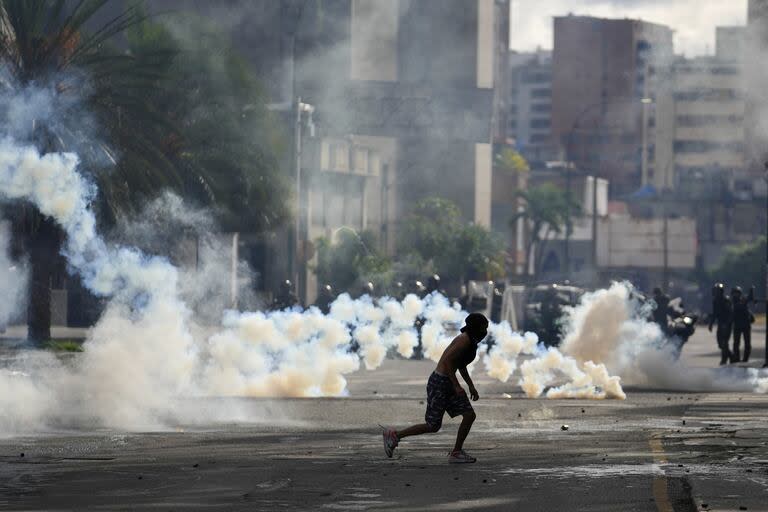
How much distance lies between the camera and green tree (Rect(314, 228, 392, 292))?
6375cm

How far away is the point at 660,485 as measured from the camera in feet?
44.8

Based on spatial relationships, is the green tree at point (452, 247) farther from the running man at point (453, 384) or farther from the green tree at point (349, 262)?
the running man at point (453, 384)

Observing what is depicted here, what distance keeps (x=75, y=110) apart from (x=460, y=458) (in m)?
21.9

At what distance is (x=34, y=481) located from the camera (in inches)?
550

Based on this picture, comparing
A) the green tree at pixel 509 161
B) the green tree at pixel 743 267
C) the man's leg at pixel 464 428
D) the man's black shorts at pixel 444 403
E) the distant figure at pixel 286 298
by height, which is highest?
the green tree at pixel 509 161

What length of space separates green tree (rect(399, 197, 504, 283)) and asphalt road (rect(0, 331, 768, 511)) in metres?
67.8

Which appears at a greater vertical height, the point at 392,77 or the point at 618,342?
the point at 392,77

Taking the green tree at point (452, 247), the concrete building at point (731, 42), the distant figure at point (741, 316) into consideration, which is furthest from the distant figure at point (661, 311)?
the green tree at point (452, 247)

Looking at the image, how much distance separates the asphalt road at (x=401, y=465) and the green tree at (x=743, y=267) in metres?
103

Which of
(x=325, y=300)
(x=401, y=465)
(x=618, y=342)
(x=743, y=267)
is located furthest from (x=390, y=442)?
(x=743, y=267)

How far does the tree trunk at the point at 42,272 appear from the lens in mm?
37094

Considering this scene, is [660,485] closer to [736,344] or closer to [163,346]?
[163,346]

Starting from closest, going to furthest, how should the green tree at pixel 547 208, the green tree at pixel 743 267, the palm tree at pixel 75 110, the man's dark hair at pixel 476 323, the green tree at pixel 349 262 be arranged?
the man's dark hair at pixel 476 323 < the palm tree at pixel 75 110 < the green tree at pixel 349 262 < the green tree at pixel 743 267 < the green tree at pixel 547 208

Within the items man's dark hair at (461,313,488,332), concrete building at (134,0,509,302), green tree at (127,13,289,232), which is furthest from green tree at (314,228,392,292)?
man's dark hair at (461,313,488,332)
